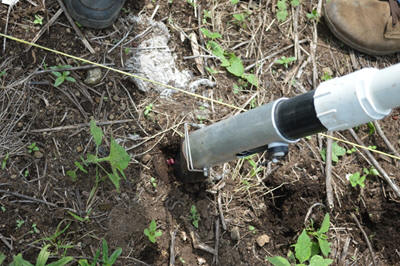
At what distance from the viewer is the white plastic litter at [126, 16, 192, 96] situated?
2.23 meters

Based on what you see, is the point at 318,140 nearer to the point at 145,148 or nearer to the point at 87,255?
the point at 145,148

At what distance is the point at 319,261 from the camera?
213cm

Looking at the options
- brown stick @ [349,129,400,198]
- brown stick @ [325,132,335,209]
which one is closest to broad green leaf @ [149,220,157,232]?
brown stick @ [325,132,335,209]

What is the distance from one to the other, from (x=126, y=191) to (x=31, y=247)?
17.7 inches

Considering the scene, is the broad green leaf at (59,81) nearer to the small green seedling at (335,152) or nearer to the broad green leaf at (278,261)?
the broad green leaf at (278,261)

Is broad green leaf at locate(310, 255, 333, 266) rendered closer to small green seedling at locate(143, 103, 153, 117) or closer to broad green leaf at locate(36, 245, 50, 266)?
small green seedling at locate(143, 103, 153, 117)

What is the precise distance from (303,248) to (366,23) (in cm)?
160

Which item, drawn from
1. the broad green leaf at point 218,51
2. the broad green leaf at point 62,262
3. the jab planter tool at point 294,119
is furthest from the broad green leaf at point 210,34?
the broad green leaf at point 62,262

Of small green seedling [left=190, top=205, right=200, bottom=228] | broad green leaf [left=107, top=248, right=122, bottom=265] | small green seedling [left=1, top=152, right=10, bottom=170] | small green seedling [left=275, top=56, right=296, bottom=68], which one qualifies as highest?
small green seedling [left=275, top=56, right=296, bottom=68]

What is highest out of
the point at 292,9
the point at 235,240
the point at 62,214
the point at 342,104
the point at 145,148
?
the point at 342,104

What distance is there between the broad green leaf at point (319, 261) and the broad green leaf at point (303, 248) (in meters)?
0.03

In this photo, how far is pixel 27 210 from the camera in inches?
73.2

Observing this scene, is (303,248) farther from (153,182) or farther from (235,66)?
(235,66)

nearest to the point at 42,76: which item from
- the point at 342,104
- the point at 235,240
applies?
the point at 235,240
